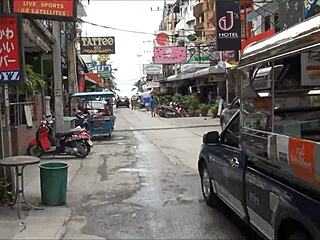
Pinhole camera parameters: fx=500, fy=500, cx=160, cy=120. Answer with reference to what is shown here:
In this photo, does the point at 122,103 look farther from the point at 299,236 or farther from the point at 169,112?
the point at 299,236

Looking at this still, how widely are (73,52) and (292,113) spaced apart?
2316cm

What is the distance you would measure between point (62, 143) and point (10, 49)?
7.84 m

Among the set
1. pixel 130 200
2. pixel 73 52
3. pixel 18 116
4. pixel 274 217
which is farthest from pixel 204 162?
pixel 73 52

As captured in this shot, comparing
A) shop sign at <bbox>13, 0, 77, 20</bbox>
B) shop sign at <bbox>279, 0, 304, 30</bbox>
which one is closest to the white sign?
shop sign at <bbox>13, 0, 77, 20</bbox>

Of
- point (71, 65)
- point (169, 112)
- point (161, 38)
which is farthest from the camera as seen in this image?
point (161, 38)

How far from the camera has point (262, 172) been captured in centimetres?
523

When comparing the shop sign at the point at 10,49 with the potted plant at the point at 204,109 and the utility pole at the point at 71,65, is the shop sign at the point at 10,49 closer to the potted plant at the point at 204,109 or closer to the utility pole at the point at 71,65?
the utility pole at the point at 71,65

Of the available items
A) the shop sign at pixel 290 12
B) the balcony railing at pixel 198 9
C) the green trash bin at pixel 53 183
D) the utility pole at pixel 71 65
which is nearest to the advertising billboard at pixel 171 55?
the balcony railing at pixel 198 9

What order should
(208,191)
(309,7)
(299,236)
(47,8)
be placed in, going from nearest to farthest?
(299,236), (208,191), (47,8), (309,7)

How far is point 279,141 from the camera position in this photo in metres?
4.79

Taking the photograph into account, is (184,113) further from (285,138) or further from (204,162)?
(285,138)

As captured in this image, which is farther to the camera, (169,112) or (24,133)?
(169,112)

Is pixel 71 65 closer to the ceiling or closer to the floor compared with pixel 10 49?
closer to the ceiling

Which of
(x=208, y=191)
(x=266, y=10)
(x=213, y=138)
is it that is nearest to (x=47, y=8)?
(x=213, y=138)
